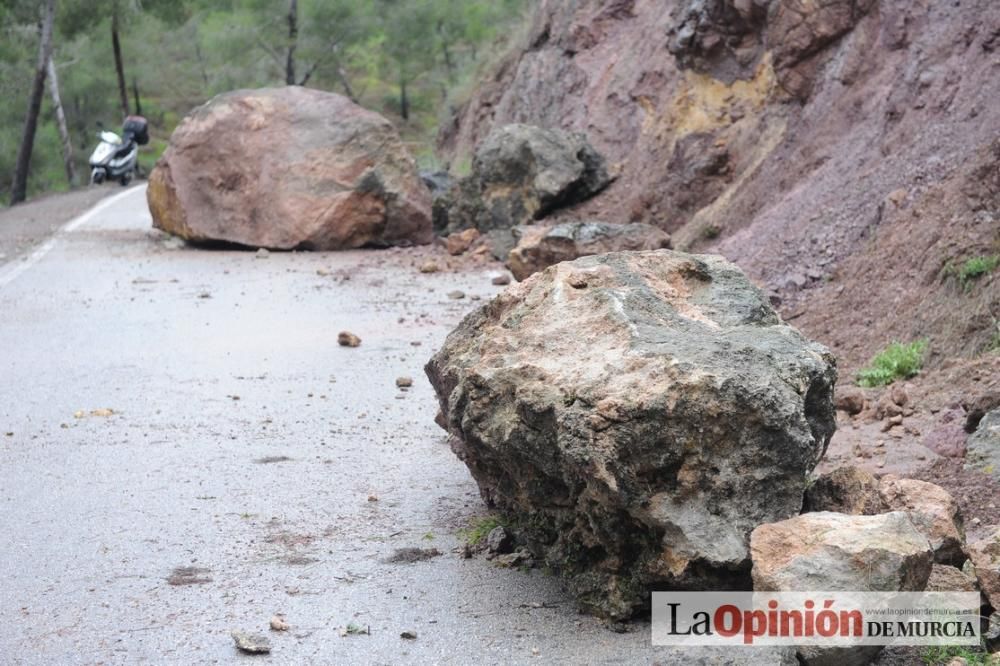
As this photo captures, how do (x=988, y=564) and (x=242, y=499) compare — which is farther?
(x=242, y=499)

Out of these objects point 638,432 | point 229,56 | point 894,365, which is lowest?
point 229,56

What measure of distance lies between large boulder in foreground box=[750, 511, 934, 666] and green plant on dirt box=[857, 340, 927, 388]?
3.44 m

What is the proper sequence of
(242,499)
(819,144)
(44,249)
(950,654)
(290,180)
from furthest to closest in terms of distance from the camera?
1. (44,249)
2. (290,180)
3. (819,144)
4. (242,499)
5. (950,654)

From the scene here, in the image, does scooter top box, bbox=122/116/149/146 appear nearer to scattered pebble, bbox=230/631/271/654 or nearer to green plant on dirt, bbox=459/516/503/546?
green plant on dirt, bbox=459/516/503/546

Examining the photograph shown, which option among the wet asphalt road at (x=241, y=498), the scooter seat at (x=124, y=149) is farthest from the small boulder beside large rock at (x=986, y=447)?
the scooter seat at (x=124, y=149)

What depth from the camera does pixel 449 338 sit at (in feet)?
17.5

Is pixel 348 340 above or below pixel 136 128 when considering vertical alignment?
above

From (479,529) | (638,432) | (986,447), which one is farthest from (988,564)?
(479,529)

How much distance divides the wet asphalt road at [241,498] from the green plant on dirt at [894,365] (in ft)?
8.54

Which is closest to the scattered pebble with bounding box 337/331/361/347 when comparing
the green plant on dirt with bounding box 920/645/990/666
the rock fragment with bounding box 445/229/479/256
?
the rock fragment with bounding box 445/229/479/256

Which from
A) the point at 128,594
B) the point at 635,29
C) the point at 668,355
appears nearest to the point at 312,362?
the point at 128,594

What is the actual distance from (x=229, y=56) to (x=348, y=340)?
34.3m

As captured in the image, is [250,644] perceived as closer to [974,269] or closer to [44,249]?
[974,269]

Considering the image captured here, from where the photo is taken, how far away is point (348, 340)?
32.0ft
